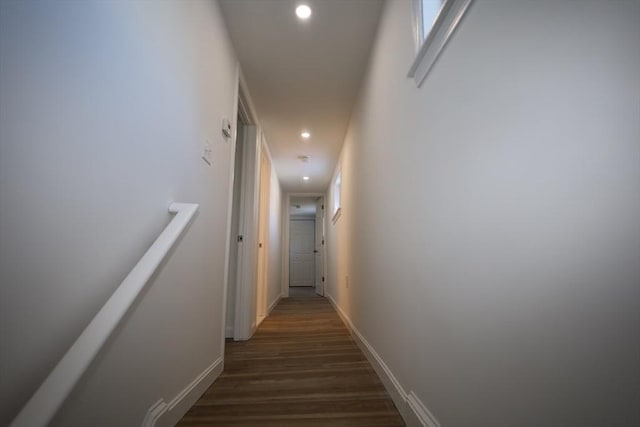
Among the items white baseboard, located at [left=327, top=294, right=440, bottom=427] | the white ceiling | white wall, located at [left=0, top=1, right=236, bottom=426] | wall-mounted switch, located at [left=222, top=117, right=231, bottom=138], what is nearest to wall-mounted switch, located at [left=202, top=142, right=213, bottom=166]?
white wall, located at [left=0, top=1, right=236, bottom=426]

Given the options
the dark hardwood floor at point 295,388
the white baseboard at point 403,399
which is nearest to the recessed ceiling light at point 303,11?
the white baseboard at point 403,399

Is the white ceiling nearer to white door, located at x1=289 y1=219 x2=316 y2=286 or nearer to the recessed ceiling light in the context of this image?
the recessed ceiling light

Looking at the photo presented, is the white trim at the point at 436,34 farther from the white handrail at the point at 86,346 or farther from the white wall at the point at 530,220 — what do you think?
the white handrail at the point at 86,346

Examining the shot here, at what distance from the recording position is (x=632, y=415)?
378 millimetres

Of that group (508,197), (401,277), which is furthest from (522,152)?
(401,277)

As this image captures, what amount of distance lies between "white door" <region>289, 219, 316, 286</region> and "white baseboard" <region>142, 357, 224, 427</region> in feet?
23.2

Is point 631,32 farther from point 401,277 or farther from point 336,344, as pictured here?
point 336,344

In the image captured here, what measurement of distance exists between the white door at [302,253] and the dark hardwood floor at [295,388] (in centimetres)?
612

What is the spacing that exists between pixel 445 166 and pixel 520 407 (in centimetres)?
66

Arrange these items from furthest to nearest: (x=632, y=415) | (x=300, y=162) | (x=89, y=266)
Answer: (x=300, y=162) < (x=89, y=266) < (x=632, y=415)

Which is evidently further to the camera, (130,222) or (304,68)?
(304,68)

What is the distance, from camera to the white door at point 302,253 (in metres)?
8.78

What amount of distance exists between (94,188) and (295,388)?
145 cm

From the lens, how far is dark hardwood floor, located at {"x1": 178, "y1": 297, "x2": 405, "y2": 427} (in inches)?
50.3
